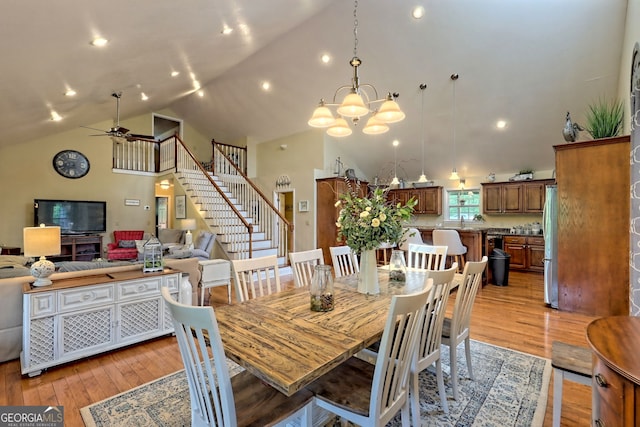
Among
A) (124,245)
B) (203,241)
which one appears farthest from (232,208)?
(124,245)

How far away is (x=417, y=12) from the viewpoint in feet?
14.1

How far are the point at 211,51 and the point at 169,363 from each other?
4332 mm

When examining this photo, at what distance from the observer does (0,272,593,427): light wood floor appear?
2.12 meters

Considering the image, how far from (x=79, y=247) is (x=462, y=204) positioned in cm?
961

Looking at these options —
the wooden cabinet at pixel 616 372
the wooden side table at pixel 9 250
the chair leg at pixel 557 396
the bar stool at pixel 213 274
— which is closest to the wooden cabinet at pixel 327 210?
the bar stool at pixel 213 274

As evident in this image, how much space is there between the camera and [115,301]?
2809 mm

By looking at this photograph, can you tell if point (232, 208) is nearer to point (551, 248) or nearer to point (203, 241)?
point (203, 241)

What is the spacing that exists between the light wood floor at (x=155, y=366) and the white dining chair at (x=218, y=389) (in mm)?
1263

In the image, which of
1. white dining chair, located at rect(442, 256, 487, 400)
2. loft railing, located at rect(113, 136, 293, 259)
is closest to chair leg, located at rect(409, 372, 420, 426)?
white dining chair, located at rect(442, 256, 487, 400)

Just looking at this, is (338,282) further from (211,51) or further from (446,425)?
(211,51)

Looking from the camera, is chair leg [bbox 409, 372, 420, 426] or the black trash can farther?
the black trash can

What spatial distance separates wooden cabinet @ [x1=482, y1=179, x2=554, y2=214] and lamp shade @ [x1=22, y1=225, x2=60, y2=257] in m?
7.84

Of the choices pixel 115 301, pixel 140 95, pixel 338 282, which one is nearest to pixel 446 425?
pixel 338 282

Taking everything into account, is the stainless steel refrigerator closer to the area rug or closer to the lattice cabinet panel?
the area rug
